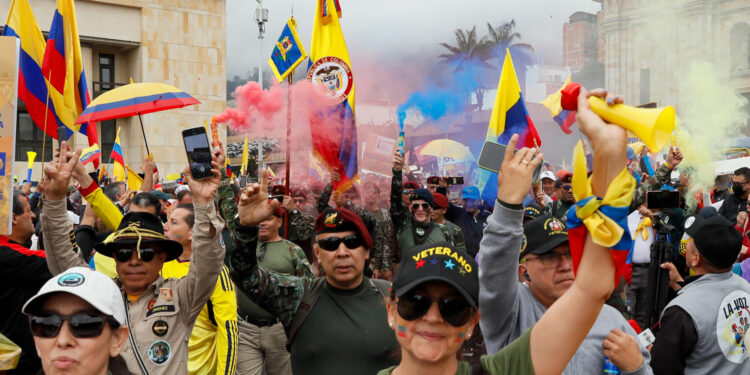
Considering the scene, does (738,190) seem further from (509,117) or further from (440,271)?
(440,271)

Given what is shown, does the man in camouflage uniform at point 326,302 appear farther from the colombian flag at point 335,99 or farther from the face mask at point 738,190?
the face mask at point 738,190

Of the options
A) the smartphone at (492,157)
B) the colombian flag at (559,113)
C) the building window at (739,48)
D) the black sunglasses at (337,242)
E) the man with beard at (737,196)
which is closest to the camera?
the smartphone at (492,157)

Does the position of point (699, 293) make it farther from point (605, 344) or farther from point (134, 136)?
point (134, 136)

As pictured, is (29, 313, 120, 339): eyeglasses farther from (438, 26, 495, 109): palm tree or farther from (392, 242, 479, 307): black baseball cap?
(438, 26, 495, 109): palm tree

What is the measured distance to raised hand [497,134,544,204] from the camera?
2775 mm

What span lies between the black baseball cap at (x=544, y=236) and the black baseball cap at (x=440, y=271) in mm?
860

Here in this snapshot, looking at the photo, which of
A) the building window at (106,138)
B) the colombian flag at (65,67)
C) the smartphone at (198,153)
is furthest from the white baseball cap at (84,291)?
the building window at (106,138)

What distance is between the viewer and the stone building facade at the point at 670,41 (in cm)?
2861

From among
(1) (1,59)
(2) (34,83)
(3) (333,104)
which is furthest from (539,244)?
(2) (34,83)

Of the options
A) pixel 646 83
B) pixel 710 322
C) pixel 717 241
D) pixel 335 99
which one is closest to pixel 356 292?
pixel 710 322

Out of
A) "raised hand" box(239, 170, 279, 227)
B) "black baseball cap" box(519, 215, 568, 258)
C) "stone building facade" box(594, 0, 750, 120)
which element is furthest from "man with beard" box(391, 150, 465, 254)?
"stone building facade" box(594, 0, 750, 120)

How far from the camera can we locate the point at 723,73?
2930 centimetres

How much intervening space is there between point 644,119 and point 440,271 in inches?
34.4

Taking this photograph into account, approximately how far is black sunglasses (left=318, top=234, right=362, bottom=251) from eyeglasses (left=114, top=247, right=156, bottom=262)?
100cm
